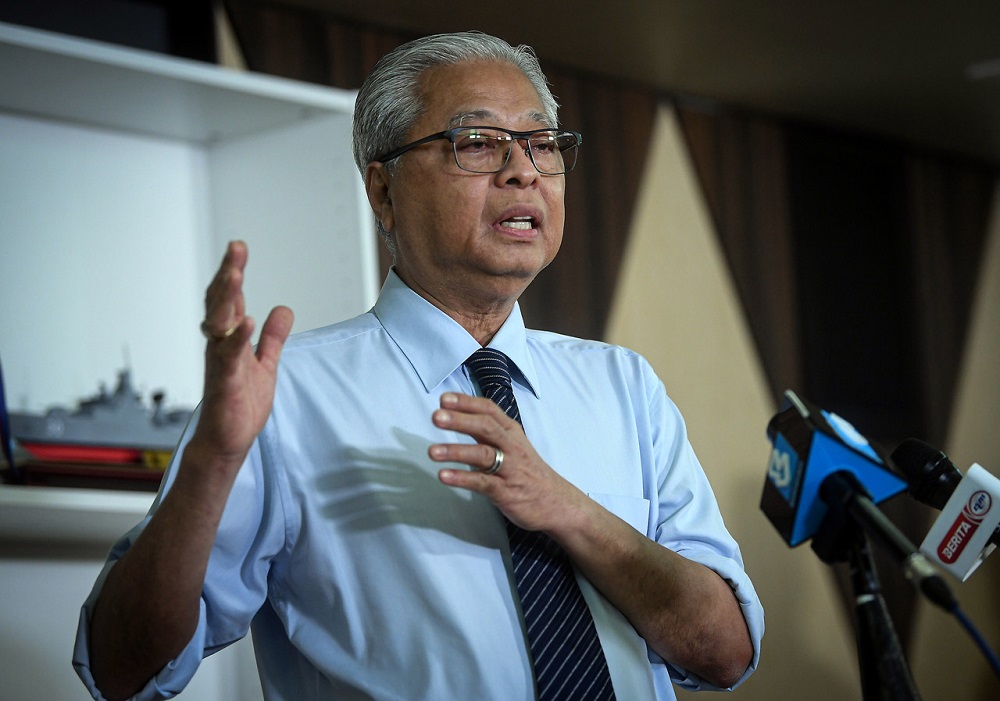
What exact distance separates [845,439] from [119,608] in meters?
0.77

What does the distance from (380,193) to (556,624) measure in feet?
2.15

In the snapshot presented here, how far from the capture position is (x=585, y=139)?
3842 millimetres

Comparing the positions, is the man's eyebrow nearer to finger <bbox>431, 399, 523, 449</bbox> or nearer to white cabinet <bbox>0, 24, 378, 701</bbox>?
finger <bbox>431, 399, 523, 449</bbox>

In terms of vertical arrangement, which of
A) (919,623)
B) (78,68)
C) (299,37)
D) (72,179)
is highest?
(299,37)

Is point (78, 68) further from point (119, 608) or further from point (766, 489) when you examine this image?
point (766, 489)

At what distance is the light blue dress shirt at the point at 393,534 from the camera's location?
132 centimetres

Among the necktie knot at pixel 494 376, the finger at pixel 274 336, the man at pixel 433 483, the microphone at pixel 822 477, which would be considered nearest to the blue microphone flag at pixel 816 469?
the microphone at pixel 822 477

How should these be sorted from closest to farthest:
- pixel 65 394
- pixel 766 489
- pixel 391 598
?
pixel 766 489 → pixel 391 598 → pixel 65 394

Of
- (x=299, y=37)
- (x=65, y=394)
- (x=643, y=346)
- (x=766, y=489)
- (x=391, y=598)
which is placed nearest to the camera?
(x=766, y=489)

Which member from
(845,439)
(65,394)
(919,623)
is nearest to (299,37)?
(65,394)

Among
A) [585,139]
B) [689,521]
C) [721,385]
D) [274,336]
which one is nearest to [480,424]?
[274,336]

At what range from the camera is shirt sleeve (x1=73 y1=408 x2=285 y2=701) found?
129 cm

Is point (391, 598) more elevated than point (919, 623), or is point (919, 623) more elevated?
point (391, 598)

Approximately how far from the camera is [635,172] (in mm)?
3984
